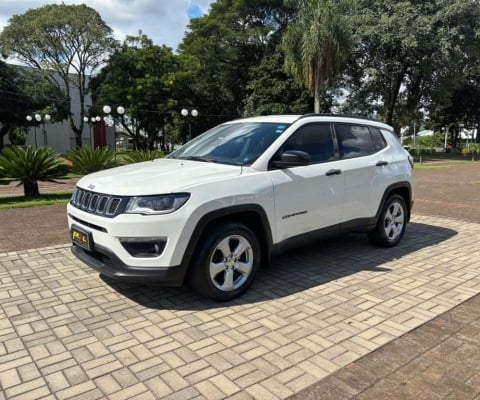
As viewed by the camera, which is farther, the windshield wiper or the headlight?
the windshield wiper

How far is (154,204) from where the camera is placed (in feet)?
12.1

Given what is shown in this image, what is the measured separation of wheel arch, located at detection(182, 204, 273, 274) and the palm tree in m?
20.3

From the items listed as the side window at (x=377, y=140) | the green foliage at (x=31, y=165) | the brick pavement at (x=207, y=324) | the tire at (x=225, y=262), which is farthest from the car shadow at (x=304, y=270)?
the green foliage at (x=31, y=165)

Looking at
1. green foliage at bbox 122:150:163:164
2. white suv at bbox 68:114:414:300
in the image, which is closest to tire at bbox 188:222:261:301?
white suv at bbox 68:114:414:300

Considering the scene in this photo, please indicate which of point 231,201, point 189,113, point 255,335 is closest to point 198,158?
point 231,201

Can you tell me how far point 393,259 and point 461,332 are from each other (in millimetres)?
2046

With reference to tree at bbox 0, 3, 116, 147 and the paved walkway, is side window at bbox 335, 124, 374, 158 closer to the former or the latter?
the paved walkway

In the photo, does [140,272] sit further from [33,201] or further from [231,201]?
[33,201]

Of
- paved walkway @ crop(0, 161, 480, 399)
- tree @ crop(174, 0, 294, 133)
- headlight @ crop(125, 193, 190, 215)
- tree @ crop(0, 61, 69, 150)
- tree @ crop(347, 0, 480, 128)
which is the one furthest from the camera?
tree @ crop(0, 61, 69, 150)

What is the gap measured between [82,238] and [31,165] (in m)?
6.68

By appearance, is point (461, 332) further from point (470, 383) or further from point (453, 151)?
point (453, 151)

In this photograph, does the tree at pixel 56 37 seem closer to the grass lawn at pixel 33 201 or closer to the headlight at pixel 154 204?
the grass lawn at pixel 33 201

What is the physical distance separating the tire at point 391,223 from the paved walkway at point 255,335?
64cm

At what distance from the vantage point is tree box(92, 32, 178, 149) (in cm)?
3888
